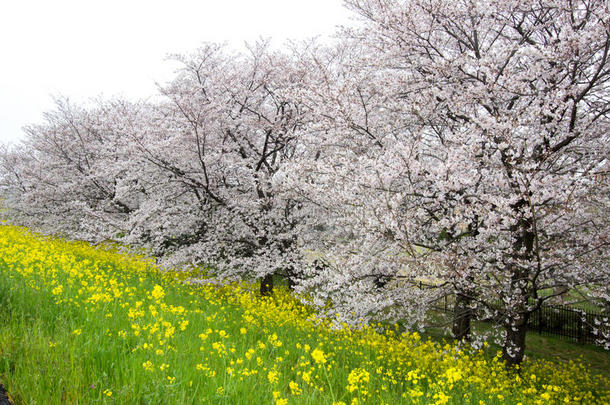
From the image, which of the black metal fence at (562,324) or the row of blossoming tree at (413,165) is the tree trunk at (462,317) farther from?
the black metal fence at (562,324)

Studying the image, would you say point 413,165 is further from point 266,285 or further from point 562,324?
point 562,324

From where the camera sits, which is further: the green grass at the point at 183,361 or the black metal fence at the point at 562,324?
the black metal fence at the point at 562,324

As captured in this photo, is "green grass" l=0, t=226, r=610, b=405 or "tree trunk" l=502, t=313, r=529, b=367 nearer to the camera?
"green grass" l=0, t=226, r=610, b=405

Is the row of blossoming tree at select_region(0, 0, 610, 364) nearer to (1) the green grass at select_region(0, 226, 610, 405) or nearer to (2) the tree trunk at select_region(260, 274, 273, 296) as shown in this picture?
(2) the tree trunk at select_region(260, 274, 273, 296)

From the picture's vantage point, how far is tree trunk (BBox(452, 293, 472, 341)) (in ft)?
22.9

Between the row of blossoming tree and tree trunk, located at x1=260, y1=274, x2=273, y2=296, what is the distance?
93mm

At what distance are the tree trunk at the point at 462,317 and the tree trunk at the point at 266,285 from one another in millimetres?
4985

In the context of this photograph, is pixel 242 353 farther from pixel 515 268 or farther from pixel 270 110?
pixel 270 110

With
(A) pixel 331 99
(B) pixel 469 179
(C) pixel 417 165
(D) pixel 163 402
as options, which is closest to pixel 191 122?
(A) pixel 331 99

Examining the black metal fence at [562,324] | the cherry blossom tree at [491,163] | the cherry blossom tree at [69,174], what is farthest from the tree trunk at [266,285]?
the black metal fence at [562,324]

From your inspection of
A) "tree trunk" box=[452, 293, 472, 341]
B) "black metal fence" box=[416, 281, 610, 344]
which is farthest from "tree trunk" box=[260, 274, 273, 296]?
"black metal fence" box=[416, 281, 610, 344]

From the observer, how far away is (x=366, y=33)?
7484mm

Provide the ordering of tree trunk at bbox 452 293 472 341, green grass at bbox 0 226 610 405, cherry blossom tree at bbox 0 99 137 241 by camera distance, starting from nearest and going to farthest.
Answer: green grass at bbox 0 226 610 405
tree trunk at bbox 452 293 472 341
cherry blossom tree at bbox 0 99 137 241

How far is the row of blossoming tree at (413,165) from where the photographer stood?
5457mm
